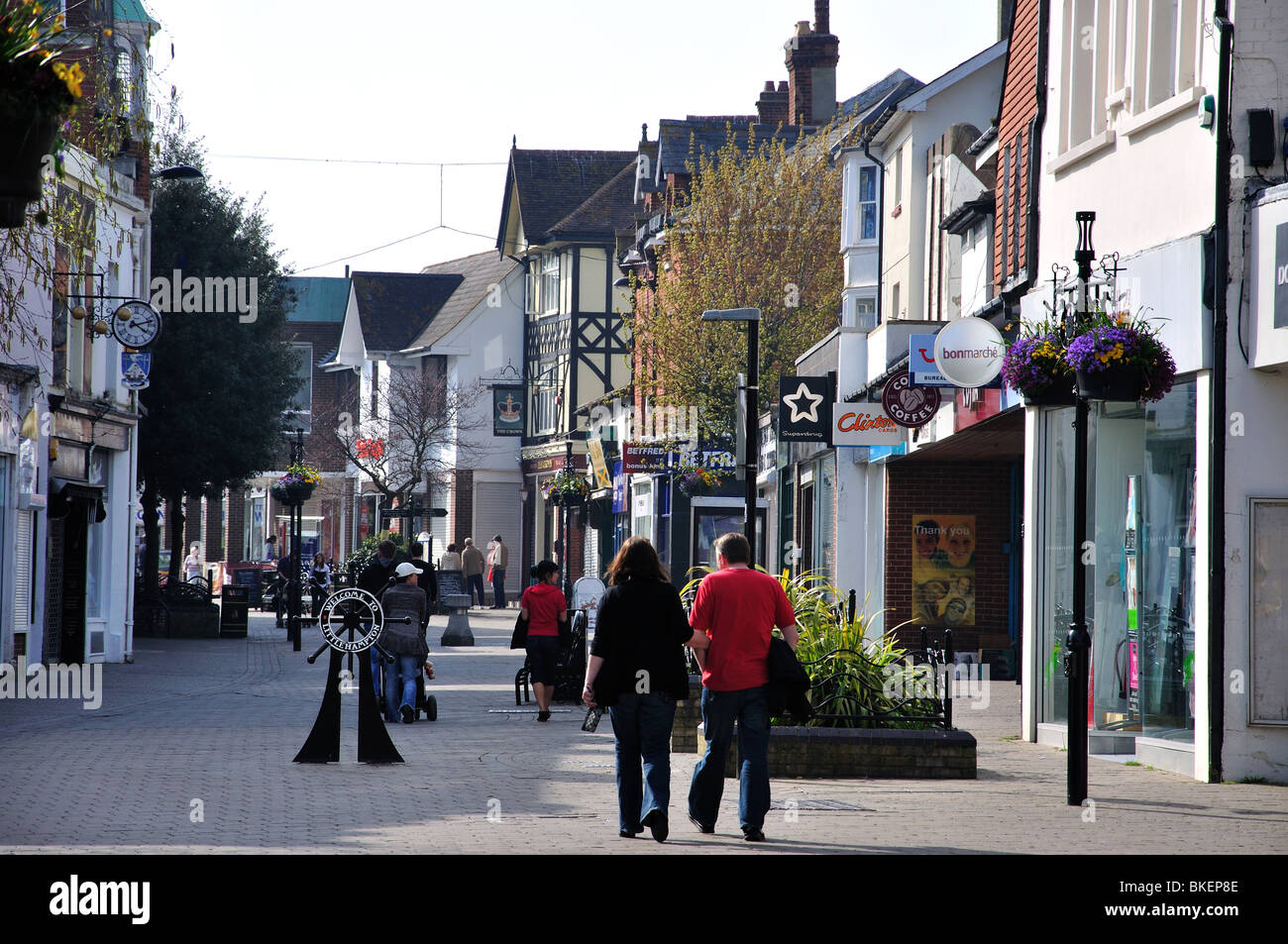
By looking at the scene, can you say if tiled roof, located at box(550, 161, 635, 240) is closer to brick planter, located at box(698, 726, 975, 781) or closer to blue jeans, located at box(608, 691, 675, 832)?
brick planter, located at box(698, 726, 975, 781)

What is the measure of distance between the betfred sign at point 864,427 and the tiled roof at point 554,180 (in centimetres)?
3452

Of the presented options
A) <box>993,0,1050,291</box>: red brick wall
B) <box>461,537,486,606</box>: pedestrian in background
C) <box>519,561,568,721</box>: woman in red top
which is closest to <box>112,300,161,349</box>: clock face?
<box>519,561,568,721</box>: woman in red top

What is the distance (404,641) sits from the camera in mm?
16984

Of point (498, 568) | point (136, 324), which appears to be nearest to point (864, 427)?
point (136, 324)

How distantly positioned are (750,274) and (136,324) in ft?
51.9

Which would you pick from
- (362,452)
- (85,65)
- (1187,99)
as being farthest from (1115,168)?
(362,452)

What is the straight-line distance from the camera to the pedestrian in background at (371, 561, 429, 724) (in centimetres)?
1681

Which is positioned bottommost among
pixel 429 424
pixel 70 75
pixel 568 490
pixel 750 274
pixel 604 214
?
pixel 568 490

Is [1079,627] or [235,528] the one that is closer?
[1079,627]

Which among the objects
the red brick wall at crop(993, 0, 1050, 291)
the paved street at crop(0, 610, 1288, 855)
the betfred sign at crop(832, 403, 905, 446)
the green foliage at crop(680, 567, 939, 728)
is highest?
the red brick wall at crop(993, 0, 1050, 291)

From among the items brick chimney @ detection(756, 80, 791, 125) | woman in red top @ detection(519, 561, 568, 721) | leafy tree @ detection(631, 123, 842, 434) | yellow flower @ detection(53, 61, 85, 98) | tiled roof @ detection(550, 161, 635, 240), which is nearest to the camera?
yellow flower @ detection(53, 61, 85, 98)

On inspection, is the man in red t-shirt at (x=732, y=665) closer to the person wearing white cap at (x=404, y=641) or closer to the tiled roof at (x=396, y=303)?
the person wearing white cap at (x=404, y=641)

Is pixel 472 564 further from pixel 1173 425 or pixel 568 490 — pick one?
pixel 1173 425

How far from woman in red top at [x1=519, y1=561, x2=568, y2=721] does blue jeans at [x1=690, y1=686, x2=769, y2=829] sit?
8.20 meters
